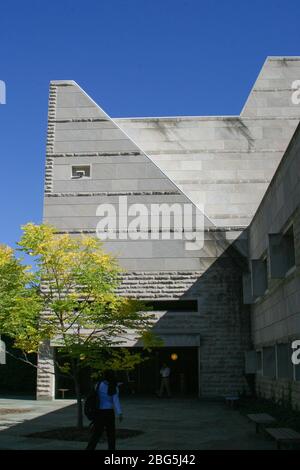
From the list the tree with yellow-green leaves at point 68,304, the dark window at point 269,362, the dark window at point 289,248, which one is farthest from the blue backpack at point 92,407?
the dark window at point 269,362

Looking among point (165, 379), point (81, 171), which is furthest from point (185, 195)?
point (165, 379)

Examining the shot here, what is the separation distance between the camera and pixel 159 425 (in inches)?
641

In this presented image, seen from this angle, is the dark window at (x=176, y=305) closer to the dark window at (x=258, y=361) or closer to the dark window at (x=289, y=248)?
the dark window at (x=258, y=361)

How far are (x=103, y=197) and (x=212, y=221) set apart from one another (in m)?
5.48

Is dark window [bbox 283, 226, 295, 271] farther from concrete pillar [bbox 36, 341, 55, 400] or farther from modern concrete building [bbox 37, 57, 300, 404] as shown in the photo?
concrete pillar [bbox 36, 341, 55, 400]

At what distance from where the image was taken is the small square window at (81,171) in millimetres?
28594

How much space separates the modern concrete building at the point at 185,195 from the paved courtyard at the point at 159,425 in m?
3.18

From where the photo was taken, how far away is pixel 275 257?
17016mm

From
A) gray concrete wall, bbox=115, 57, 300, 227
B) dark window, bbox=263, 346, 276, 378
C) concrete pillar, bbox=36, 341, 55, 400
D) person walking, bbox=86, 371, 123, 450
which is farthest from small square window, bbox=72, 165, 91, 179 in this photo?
person walking, bbox=86, 371, 123, 450

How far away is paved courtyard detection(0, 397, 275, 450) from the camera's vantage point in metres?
12.3

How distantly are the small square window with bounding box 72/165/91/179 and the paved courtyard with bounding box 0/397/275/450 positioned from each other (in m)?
10.9
